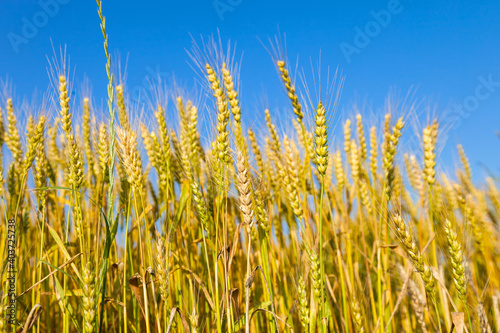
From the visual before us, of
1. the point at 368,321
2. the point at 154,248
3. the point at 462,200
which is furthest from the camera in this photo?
the point at 462,200

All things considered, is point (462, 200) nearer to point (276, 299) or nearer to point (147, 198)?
point (276, 299)

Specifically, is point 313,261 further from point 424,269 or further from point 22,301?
point 22,301

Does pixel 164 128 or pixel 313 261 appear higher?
pixel 164 128

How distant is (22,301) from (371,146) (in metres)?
2.36

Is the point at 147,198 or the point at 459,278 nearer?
the point at 459,278

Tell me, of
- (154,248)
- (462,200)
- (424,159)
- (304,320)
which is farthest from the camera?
(462,200)

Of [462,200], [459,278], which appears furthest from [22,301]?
[462,200]

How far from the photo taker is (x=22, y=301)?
2.12 m

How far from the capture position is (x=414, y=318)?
2701 mm

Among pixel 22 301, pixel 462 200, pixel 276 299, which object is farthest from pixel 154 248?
pixel 462 200

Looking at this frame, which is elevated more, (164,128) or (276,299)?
(164,128)

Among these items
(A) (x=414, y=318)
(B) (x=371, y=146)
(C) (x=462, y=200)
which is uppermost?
(B) (x=371, y=146)

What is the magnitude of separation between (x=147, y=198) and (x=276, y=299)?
1115 millimetres

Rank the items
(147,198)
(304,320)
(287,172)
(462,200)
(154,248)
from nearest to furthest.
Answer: (304,320) → (154,248) → (287,172) → (147,198) → (462,200)
